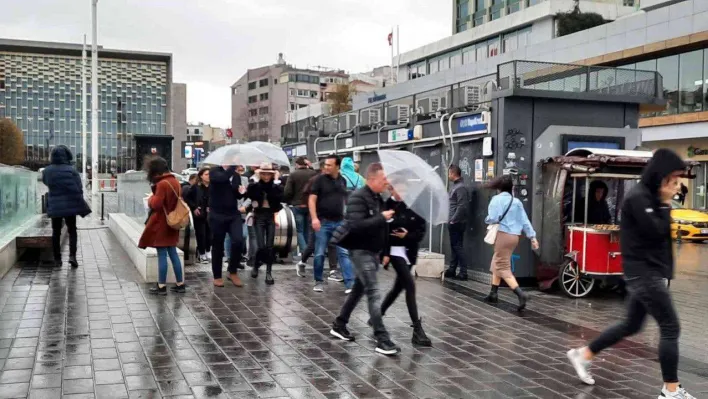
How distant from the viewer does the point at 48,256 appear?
38.0 ft

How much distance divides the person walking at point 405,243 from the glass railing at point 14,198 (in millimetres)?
7015

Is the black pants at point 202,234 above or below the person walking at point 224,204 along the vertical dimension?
below

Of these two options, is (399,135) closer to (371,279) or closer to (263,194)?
(263,194)

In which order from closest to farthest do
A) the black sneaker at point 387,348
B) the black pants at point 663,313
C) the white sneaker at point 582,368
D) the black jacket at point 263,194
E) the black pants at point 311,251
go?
the black pants at point 663,313 → the white sneaker at point 582,368 → the black sneaker at point 387,348 → the black jacket at point 263,194 → the black pants at point 311,251

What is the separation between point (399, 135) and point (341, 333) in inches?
297

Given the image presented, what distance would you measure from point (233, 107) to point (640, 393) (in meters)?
127

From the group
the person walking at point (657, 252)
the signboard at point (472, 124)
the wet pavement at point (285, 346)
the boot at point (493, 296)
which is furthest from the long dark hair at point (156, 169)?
the person walking at point (657, 252)

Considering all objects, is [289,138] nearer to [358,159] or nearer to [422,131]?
[358,159]

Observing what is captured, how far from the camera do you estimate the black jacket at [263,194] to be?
9633 millimetres

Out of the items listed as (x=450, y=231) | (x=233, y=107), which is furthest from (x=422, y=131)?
(x=233, y=107)

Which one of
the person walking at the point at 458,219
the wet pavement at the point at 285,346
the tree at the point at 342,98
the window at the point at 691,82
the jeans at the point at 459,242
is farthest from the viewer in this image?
the tree at the point at 342,98

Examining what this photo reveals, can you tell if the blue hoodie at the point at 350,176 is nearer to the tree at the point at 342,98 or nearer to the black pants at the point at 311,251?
the black pants at the point at 311,251

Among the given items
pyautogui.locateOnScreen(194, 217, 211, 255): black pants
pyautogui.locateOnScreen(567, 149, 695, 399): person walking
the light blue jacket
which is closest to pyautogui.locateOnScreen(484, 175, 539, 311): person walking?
the light blue jacket

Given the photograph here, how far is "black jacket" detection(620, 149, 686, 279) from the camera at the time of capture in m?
5.00
